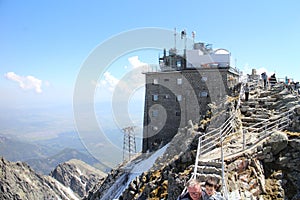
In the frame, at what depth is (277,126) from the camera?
15.4 m

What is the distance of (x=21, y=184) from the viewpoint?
94.3 meters

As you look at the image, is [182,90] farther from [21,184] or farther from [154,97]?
[21,184]

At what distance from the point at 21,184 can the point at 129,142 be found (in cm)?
6981

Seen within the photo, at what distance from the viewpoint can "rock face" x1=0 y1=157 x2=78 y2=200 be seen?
291ft

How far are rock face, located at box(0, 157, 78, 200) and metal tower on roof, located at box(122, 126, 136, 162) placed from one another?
62.2 metres

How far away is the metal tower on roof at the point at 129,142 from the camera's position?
40.1m

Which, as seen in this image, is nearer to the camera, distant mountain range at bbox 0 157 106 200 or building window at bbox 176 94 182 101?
building window at bbox 176 94 182 101

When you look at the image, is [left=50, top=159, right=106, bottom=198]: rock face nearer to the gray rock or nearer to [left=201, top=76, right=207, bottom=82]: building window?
[left=201, top=76, right=207, bottom=82]: building window

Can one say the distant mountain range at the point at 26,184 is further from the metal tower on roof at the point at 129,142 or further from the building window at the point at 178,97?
the building window at the point at 178,97

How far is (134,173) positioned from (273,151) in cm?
1855

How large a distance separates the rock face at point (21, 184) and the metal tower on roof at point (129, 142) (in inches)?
2450

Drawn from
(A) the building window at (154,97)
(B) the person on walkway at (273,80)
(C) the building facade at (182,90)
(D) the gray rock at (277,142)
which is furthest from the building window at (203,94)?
(D) the gray rock at (277,142)

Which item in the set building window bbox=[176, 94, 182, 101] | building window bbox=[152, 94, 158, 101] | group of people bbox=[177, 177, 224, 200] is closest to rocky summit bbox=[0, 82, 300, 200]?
group of people bbox=[177, 177, 224, 200]

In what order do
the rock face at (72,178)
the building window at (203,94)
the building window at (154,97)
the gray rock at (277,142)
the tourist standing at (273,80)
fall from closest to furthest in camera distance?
the gray rock at (277,142) < the tourist standing at (273,80) < the building window at (203,94) < the building window at (154,97) < the rock face at (72,178)
